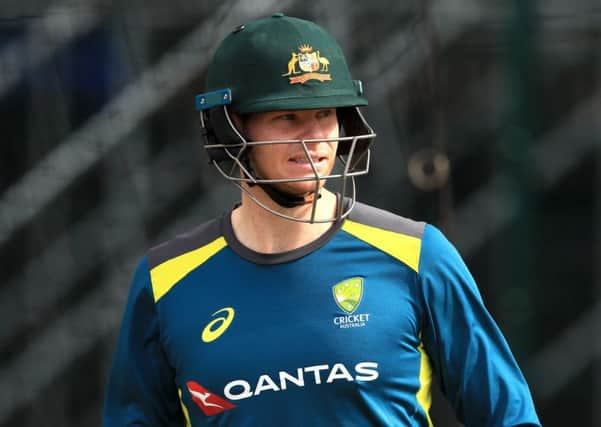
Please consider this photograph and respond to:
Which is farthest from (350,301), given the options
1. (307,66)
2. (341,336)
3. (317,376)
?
(307,66)

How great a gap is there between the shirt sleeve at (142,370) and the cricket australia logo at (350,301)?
454 mm

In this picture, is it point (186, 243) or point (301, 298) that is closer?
point (301, 298)

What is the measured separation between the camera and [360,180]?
517cm

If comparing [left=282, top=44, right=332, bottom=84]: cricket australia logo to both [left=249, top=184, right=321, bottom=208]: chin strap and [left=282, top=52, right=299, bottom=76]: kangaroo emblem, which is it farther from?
[left=249, top=184, right=321, bottom=208]: chin strap

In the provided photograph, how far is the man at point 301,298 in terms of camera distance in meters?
2.77

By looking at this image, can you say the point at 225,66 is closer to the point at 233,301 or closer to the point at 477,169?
the point at 233,301

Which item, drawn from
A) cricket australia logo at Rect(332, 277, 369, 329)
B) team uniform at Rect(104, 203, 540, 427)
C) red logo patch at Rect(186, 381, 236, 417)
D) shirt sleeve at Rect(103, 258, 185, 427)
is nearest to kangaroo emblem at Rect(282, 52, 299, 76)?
team uniform at Rect(104, 203, 540, 427)

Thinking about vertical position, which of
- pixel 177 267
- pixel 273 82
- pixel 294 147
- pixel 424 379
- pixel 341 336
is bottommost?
pixel 424 379

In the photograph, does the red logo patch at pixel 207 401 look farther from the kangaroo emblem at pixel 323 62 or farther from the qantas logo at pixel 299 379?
the kangaroo emblem at pixel 323 62

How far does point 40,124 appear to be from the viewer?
5016mm

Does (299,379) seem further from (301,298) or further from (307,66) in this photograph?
(307,66)

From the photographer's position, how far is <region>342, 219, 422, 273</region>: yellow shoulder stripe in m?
2.84

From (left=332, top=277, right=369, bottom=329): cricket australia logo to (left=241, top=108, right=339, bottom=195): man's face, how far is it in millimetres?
230

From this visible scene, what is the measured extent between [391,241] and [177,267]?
52 cm
